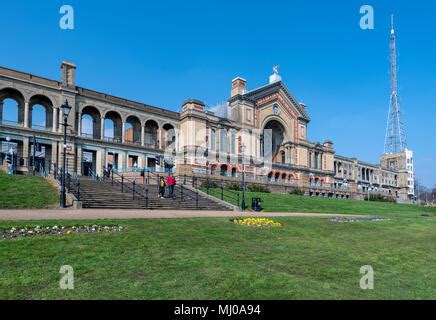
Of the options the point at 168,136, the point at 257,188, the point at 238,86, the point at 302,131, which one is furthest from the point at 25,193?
the point at 302,131

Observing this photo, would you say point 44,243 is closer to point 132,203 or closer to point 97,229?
point 97,229

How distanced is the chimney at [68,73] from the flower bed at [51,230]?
36245 mm

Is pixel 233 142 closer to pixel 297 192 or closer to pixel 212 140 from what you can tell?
pixel 212 140

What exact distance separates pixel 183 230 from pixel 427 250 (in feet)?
23.2

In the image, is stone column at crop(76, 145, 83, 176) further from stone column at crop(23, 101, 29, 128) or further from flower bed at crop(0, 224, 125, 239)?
flower bed at crop(0, 224, 125, 239)

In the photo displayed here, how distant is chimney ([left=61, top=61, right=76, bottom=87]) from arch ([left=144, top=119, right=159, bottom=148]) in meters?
13.4

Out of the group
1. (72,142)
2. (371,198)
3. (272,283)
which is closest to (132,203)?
(272,283)

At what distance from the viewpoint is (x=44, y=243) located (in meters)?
7.22

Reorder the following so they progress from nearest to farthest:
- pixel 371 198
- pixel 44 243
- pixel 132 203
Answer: pixel 44 243 < pixel 132 203 < pixel 371 198

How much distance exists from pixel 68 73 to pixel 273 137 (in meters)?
38.6

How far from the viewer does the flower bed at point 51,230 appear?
8094 mm

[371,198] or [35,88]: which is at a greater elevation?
[35,88]

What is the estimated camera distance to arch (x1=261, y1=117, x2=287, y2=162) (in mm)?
61062

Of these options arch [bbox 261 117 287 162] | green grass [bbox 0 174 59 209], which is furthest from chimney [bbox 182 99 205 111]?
green grass [bbox 0 174 59 209]
